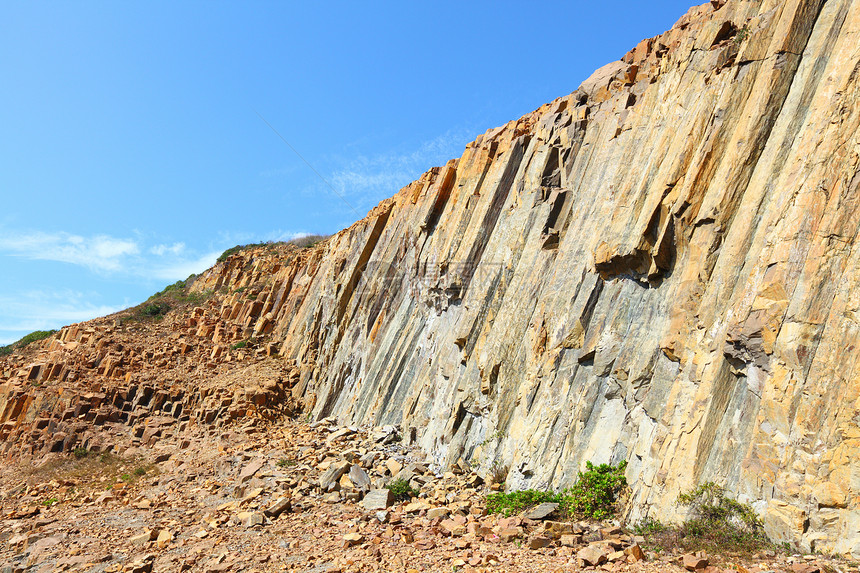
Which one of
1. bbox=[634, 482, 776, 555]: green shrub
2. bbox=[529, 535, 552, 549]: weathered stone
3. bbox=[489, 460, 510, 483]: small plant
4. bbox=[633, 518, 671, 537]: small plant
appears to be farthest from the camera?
bbox=[489, 460, 510, 483]: small plant

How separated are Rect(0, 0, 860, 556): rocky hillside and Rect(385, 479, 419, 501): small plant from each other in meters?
1.94

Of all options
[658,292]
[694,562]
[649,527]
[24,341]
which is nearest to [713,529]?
[694,562]

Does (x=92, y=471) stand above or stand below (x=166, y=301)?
below

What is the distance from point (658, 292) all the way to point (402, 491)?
8.44 meters

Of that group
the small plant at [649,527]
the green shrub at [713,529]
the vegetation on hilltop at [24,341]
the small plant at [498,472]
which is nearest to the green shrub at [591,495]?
the small plant at [649,527]

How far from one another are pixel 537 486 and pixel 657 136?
363 inches

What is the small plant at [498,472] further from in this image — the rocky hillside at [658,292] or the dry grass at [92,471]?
the dry grass at [92,471]

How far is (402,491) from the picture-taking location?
1463 cm

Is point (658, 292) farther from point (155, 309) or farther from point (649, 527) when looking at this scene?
point (155, 309)

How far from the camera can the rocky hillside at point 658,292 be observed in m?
8.59

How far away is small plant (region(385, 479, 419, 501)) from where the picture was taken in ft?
47.6

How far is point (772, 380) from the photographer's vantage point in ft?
28.9

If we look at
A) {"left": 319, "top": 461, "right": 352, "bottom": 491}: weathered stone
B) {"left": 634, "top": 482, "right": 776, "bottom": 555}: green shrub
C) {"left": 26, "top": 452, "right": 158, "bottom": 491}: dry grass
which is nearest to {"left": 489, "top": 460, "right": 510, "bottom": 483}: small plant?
{"left": 634, "top": 482, "right": 776, "bottom": 555}: green shrub

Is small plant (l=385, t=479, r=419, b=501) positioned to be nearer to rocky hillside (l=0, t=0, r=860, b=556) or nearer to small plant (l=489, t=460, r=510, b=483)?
rocky hillside (l=0, t=0, r=860, b=556)
